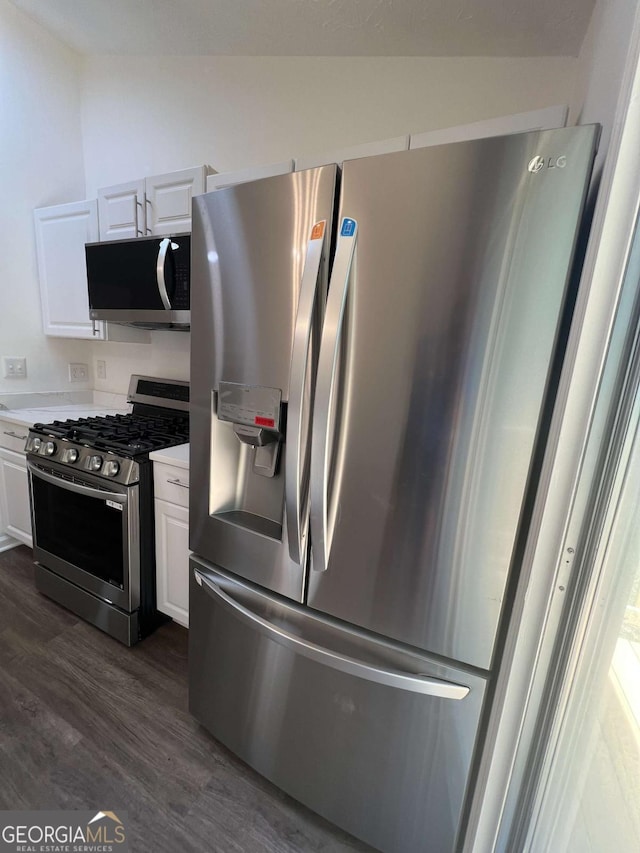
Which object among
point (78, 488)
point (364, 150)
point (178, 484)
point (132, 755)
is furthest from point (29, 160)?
point (132, 755)

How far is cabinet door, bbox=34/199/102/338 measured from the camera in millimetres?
2193

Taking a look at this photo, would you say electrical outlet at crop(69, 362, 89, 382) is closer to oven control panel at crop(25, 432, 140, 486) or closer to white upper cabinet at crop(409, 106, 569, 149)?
oven control panel at crop(25, 432, 140, 486)

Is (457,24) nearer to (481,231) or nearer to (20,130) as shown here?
(481,231)

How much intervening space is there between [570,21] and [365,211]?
1301 mm

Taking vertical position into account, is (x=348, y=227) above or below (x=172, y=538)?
above

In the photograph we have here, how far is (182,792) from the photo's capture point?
1214 mm

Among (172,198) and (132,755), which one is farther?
(172,198)

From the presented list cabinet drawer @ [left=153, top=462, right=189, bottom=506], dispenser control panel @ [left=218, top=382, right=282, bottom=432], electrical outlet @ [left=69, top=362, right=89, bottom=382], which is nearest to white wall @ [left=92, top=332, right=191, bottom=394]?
electrical outlet @ [left=69, top=362, right=89, bottom=382]

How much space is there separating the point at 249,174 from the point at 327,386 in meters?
1.27

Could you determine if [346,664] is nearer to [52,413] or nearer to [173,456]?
[173,456]

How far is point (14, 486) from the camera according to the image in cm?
227

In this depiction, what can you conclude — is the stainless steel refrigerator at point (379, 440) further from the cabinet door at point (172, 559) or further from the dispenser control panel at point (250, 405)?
the cabinet door at point (172, 559)

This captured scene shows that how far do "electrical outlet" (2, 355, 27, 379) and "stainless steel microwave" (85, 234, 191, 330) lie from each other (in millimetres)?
803

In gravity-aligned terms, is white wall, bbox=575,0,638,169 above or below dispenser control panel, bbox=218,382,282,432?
above
